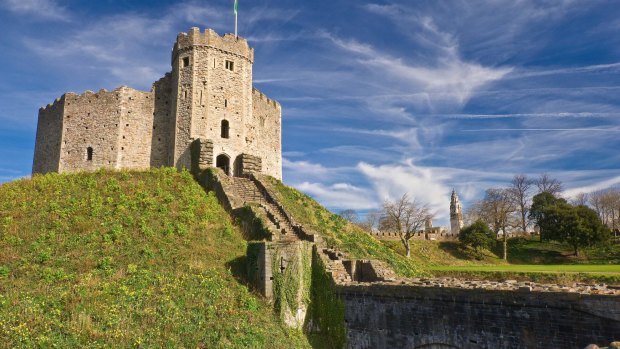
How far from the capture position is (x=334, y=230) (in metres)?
25.9

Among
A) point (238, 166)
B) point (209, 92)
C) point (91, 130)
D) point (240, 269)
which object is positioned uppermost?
point (209, 92)

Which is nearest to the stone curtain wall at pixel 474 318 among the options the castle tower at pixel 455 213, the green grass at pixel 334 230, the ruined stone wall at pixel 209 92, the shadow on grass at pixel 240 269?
the shadow on grass at pixel 240 269

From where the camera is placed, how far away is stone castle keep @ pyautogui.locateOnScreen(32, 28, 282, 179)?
108 ft

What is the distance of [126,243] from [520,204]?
62.9 meters

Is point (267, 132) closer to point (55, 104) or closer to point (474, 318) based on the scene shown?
point (55, 104)

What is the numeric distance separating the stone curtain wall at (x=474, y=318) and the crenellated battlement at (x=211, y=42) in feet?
82.4

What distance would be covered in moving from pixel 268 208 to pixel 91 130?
20.7 m

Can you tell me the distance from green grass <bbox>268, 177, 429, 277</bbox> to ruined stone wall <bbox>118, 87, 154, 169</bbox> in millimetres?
12735

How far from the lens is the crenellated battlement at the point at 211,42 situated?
3372 centimetres

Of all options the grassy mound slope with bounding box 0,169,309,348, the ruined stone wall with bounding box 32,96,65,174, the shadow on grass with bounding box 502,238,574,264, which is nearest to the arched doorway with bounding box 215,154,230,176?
the grassy mound slope with bounding box 0,169,309,348

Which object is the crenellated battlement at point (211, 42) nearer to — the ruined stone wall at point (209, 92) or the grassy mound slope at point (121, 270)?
the ruined stone wall at point (209, 92)

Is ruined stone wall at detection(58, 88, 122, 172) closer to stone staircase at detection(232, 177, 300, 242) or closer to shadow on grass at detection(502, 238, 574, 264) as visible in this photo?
stone staircase at detection(232, 177, 300, 242)

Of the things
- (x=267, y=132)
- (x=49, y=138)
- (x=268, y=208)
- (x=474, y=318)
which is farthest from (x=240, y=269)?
(x=49, y=138)

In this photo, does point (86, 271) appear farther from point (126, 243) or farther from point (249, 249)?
point (249, 249)
